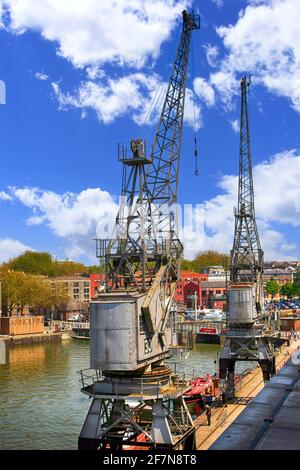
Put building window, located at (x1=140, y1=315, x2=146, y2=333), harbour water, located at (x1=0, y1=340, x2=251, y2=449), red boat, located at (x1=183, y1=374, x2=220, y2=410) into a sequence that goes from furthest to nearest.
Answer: red boat, located at (x1=183, y1=374, x2=220, y2=410), harbour water, located at (x1=0, y1=340, x2=251, y2=449), building window, located at (x1=140, y1=315, x2=146, y2=333)

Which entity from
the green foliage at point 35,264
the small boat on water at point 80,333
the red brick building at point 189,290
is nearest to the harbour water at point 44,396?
the small boat on water at point 80,333

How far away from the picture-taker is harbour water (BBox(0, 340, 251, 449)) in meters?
29.4

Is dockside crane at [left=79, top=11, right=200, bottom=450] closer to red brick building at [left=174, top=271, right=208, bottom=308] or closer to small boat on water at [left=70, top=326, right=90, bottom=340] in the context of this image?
small boat on water at [left=70, top=326, right=90, bottom=340]

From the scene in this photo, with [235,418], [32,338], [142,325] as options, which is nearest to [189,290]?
[32,338]

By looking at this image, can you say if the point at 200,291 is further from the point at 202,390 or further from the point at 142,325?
the point at 142,325

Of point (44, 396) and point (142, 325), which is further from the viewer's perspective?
point (44, 396)

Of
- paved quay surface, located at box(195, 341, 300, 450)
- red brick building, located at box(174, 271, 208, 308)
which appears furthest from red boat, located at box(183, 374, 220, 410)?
red brick building, located at box(174, 271, 208, 308)

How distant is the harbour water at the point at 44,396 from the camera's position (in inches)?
1156

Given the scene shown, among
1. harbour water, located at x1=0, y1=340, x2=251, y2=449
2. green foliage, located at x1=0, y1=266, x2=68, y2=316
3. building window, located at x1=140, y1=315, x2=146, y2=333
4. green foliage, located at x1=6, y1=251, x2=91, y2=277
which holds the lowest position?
harbour water, located at x1=0, y1=340, x2=251, y2=449

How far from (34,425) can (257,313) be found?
2100cm

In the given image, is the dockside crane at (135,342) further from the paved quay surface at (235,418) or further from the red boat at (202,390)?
the red boat at (202,390)

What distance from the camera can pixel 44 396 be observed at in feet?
132

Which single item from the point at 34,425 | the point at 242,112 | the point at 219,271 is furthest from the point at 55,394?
the point at 219,271
